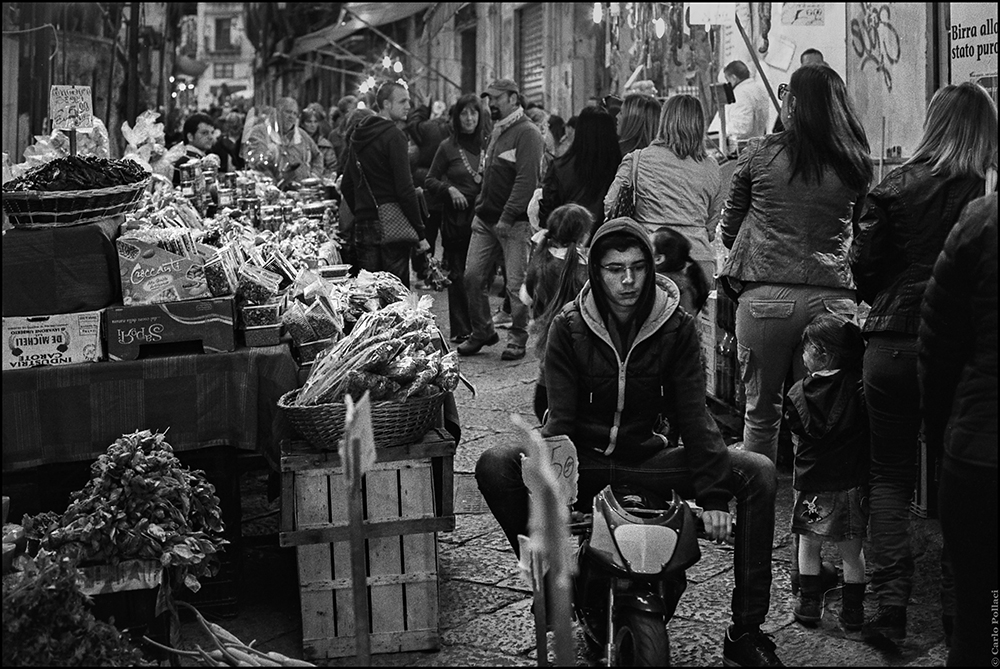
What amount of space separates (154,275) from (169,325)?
0.19m

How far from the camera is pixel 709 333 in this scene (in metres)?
7.00

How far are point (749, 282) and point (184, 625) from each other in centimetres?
254

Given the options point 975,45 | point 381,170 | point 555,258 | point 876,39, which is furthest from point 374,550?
point 876,39

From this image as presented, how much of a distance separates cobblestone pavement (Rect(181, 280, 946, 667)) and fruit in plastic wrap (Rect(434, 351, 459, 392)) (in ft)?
2.74

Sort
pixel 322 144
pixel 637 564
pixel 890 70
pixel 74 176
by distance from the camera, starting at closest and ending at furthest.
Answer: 1. pixel 637 564
2. pixel 74 176
3. pixel 890 70
4. pixel 322 144

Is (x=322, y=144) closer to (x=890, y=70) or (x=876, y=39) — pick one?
(x=876, y=39)

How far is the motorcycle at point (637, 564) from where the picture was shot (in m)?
3.50

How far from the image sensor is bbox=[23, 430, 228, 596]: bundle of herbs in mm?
3723

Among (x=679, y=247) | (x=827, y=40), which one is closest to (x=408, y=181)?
(x=679, y=247)

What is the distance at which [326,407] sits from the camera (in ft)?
13.6

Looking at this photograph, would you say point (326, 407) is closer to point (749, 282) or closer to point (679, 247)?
point (749, 282)

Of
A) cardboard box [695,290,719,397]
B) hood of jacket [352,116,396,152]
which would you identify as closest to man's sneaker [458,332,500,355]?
hood of jacket [352,116,396,152]

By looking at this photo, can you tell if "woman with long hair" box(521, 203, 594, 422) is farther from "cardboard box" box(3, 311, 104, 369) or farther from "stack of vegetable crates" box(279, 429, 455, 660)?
"cardboard box" box(3, 311, 104, 369)

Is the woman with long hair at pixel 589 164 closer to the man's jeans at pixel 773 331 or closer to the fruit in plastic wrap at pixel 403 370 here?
the man's jeans at pixel 773 331
